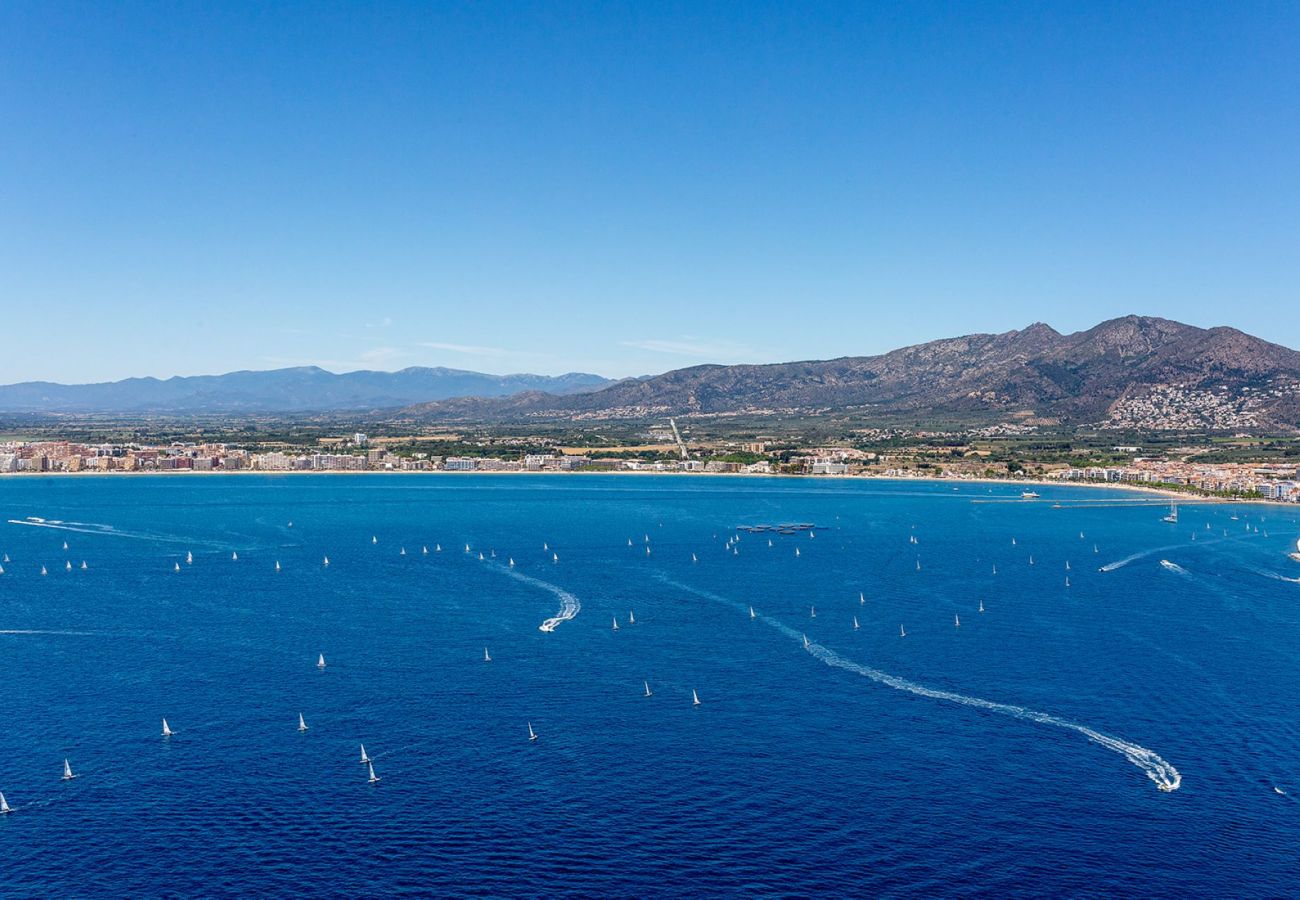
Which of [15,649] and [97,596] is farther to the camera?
[97,596]

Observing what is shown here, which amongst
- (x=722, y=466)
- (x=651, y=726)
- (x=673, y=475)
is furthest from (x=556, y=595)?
(x=722, y=466)

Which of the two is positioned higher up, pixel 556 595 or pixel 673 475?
pixel 556 595

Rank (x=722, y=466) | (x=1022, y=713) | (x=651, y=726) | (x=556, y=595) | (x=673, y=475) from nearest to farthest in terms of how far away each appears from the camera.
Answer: (x=651, y=726) → (x=1022, y=713) → (x=556, y=595) → (x=673, y=475) → (x=722, y=466)

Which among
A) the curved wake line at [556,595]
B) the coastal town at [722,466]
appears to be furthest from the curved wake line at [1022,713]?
the coastal town at [722,466]

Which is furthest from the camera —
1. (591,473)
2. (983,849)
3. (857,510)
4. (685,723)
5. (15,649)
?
(591,473)

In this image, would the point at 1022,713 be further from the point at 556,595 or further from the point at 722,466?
the point at 722,466

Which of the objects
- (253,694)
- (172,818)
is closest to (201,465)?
(253,694)

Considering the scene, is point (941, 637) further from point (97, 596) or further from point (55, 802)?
point (97, 596)
